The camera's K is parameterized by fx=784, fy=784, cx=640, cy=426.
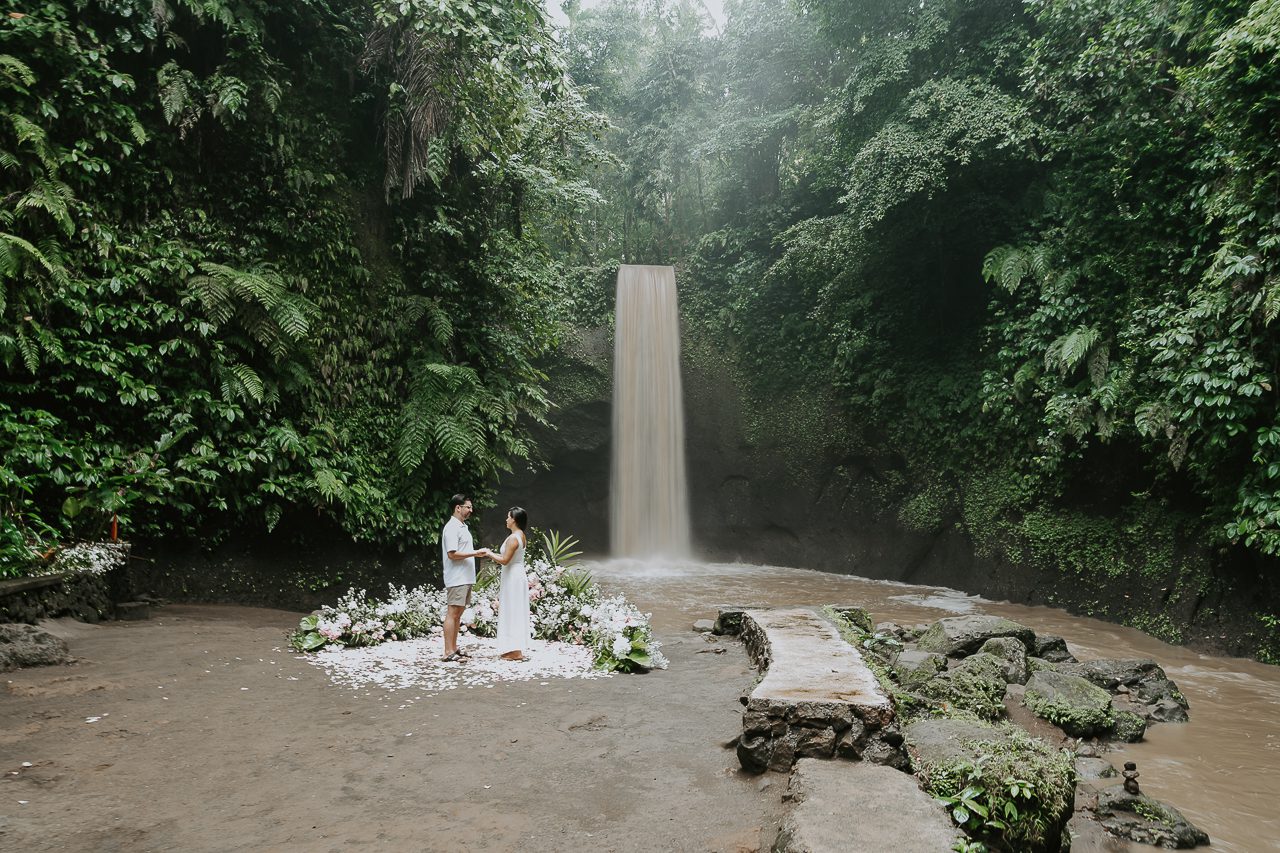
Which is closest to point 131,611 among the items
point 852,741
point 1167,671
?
point 852,741

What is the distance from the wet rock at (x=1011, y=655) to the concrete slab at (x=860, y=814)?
4348 millimetres

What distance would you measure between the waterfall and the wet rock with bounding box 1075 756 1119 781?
44.2ft

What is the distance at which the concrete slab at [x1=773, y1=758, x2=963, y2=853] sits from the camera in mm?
3127

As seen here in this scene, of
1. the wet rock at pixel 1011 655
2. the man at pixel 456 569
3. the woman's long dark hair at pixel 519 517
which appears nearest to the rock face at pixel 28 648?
the man at pixel 456 569

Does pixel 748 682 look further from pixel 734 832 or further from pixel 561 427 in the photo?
pixel 561 427

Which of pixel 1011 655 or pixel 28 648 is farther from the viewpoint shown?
pixel 1011 655

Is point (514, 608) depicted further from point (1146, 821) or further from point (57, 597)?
point (1146, 821)

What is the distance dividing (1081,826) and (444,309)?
966 cm

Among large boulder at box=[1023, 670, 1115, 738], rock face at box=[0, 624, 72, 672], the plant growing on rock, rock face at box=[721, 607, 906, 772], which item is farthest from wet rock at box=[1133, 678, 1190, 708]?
rock face at box=[0, 624, 72, 672]

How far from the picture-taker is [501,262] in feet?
40.8

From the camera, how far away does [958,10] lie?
47.8ft

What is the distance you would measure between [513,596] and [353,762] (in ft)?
9.35

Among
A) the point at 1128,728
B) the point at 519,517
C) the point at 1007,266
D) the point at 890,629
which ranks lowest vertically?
the point at 1128,728

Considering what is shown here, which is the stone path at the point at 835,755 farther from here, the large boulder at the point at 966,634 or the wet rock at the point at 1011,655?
the large boulder at the point at 966,634
